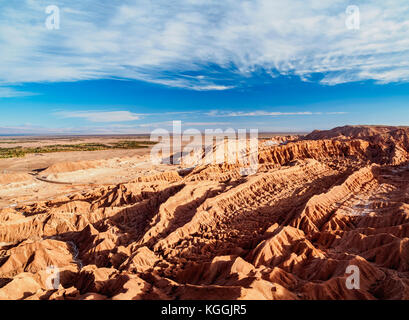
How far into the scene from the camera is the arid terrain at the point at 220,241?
39.4ft
